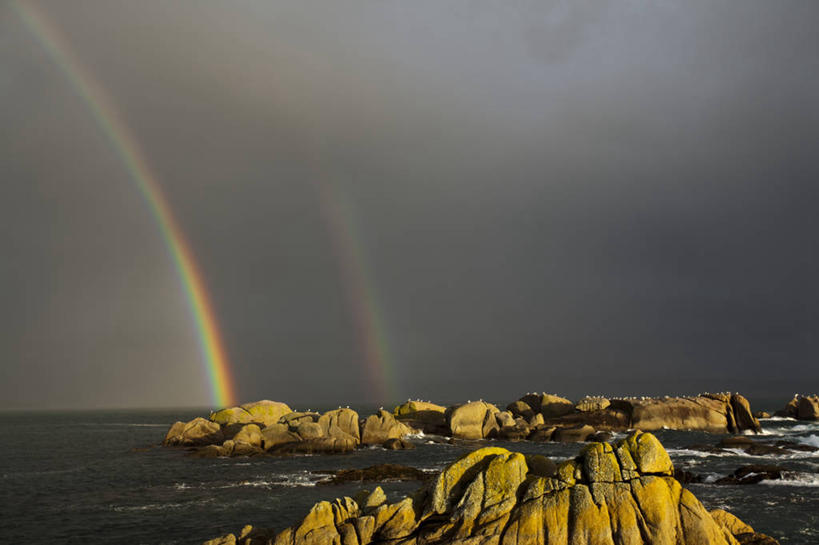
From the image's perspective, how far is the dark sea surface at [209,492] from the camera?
3775cm

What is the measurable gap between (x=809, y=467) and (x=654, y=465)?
165 feet

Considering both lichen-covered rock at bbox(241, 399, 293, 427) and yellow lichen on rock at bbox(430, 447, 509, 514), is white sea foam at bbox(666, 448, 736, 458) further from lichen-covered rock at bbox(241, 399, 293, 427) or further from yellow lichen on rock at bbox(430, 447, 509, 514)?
lichen-covered rock at bbox(241, 399, 293, 427)

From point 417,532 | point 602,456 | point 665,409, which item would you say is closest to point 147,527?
point 417,532

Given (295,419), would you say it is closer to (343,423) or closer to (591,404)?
(343,423)

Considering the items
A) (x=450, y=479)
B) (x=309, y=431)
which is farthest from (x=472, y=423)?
(x=450, y=479)

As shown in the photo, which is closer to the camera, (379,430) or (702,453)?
(702,453)

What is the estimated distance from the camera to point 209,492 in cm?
5056

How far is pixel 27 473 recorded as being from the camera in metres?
70.1

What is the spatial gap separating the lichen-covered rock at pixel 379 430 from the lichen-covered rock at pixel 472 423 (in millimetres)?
11014

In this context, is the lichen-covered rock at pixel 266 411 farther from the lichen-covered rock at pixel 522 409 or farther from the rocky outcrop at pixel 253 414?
the lichen-covered rock at pixel 522 409

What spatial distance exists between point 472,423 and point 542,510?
256ft

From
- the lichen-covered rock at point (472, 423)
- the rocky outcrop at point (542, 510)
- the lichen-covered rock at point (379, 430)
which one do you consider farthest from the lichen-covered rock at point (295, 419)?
the rocky outcrop at point (542, 510)

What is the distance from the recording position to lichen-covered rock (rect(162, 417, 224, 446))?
96438 millimetres

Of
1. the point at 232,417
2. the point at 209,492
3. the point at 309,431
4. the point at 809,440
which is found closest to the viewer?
the point at 209,492
